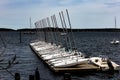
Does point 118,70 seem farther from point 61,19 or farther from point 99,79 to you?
point 61,19

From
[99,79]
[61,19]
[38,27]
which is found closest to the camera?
[99,79]

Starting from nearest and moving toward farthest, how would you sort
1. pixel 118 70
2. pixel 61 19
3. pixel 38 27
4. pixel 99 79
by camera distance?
pixel 99 79, pixel 118 70, pixel 61 19, pixel 38 27

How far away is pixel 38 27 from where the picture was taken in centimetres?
11550

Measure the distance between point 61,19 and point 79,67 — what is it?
60.0 ft

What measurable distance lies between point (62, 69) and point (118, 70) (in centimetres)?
726

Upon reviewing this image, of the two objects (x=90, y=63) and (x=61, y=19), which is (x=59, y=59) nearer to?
(x=90, y=63)

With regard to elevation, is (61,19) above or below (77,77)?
above

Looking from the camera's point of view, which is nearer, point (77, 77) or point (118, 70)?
point (77, 77)

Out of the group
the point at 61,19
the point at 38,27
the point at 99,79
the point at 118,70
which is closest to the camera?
the point at 99,79

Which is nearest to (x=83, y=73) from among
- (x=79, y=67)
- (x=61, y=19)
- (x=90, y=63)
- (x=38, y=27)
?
(x=79, y=67)

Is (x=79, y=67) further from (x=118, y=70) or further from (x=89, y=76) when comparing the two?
(x=118, y=70)

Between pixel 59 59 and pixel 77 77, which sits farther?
pixel 59 59

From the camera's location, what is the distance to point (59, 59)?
47.4m

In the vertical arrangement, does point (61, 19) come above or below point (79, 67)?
above
